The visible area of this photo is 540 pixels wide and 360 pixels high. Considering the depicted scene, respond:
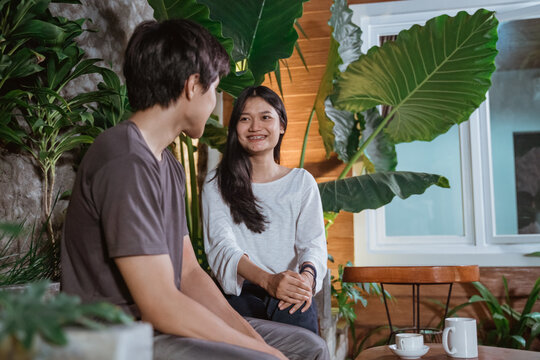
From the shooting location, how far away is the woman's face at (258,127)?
→ 190 cm

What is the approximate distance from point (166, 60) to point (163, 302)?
1.45ft

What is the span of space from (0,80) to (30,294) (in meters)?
1.27

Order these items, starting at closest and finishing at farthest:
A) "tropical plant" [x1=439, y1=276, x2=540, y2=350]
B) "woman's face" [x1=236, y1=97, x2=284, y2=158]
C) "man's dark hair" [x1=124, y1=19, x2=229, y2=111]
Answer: "man's dark hair" [x1=124, y1=19, x2=229, y2=111]
"woman's face" [x1=236, y1=97, x2=284, y2=158]
"tropical plant" [x1=439, y1=276, x2=540, y2=350]

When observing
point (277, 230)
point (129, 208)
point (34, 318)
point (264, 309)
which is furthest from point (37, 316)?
Result: point (277, 230)

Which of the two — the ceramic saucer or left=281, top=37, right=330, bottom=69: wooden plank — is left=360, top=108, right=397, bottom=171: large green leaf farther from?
the ceramic saucer

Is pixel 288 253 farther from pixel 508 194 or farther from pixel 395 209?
pixel 508 194

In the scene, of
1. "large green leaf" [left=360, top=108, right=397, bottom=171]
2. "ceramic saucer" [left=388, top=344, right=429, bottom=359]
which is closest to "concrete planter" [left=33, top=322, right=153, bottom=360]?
"ceramic saucer" [left=388, top=344, right=429, bottom=359]

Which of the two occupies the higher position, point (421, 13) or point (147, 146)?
point (421, 13)

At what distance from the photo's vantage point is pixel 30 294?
1.36 ft

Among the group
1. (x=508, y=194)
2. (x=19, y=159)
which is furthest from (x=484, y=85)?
(x=19, y=159)

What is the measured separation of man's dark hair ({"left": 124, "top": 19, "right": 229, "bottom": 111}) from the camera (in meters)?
0.98

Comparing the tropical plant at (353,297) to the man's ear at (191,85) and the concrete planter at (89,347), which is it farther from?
the concrete planter at (89,347)

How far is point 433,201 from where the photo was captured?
10.9ft

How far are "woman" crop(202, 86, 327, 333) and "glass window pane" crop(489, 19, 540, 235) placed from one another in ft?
6.03
